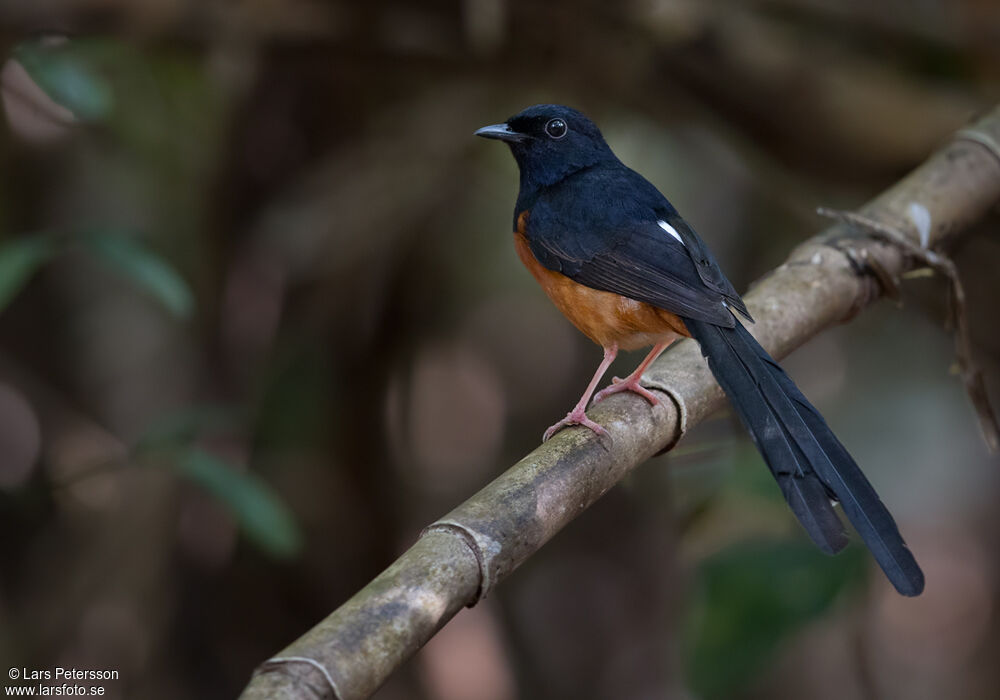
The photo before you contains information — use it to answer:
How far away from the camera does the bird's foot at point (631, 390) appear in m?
2.37

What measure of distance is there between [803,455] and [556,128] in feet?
4.26

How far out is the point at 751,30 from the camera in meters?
3.71

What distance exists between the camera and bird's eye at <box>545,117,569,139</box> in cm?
281

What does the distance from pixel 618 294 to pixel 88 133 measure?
2746 mm

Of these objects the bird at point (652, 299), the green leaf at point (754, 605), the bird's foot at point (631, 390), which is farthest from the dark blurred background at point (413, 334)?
the bird at point (652, 299)

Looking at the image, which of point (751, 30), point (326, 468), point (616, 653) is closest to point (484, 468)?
point (326, 468)

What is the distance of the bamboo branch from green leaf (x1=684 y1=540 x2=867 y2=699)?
0.67 metres

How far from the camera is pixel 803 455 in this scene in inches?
75.2

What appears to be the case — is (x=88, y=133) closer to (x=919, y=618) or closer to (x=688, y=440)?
(x=688, y=440)

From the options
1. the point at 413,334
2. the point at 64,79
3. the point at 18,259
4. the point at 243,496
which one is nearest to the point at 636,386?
A: the point at 243,496

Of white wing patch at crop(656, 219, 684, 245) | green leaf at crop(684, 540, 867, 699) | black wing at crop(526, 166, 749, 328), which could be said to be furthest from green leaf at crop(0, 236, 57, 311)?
green leaf at crop(684, 540, 867, 699)

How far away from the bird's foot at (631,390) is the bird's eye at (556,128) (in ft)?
2.35

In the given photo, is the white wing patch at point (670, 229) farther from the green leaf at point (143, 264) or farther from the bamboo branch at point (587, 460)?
the green leaf at point (143, 264)

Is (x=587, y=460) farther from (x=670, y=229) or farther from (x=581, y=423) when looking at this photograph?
(x=670, y=229)
